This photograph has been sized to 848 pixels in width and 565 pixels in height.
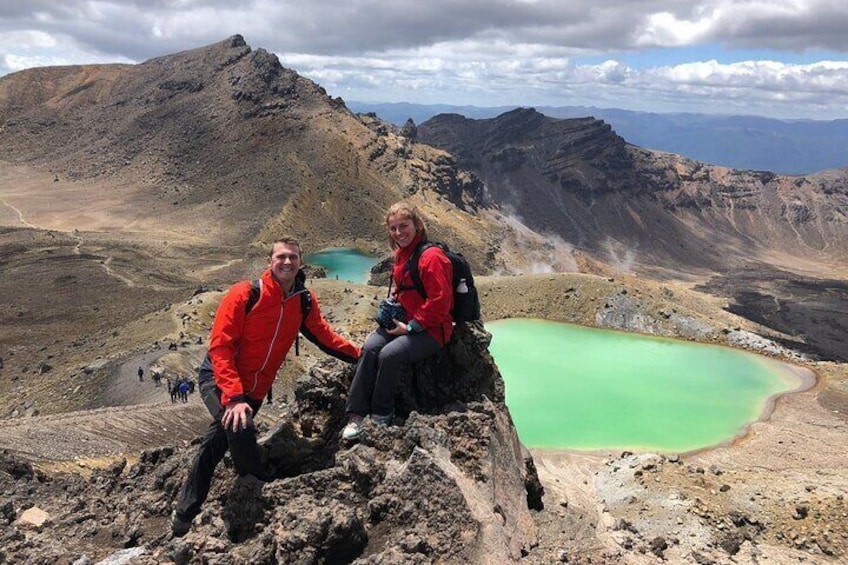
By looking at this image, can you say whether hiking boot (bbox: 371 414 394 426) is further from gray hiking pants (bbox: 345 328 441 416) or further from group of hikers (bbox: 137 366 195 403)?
group of hikers (bbox: 137 366 195 403)

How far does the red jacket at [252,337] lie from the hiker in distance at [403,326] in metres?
1.38

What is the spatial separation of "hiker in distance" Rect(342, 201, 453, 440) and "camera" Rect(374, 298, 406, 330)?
0.6 inches

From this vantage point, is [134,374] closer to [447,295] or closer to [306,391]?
[306,391]

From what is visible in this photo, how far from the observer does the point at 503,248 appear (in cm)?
10612

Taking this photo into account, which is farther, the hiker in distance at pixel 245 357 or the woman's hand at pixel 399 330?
the woman's hand at pixel 399 330

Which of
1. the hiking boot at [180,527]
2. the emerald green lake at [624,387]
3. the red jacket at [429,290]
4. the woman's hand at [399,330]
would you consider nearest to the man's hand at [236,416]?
the hiking boot at [180,527]

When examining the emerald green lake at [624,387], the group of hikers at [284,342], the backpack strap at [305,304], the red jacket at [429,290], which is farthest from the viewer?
the emerald green lake at [624,387]

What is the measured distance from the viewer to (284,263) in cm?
835

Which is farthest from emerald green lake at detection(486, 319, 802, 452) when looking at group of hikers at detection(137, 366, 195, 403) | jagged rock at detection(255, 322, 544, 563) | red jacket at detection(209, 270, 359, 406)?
red jacket at detection(209, 270, 359, 406)

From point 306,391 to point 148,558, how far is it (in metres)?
3.77

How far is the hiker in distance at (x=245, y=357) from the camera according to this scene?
8.03 m

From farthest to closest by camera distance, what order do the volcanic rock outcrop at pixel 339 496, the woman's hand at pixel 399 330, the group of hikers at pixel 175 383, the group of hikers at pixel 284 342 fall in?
the group of hikers at pixel 175 383 → the woman's hand at pixel 399 330 → the group of hikers at pixel 284 342 → the volcanic rock outcrop at pixel 339 496

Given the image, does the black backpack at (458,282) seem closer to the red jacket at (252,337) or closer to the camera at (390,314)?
the camera at (390,314)

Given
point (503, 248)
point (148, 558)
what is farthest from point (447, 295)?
point (503, 248)
